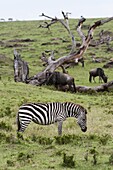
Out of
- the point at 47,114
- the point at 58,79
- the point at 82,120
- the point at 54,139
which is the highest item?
the point at 58,79

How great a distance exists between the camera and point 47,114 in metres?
13.9

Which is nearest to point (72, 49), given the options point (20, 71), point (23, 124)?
point (20, 71)

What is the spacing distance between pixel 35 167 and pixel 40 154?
128cm

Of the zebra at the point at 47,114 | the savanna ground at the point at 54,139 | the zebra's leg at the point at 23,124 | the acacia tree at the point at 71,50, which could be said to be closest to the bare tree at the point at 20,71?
the acacia tree at the point at 71,50

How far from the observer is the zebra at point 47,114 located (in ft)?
44.8

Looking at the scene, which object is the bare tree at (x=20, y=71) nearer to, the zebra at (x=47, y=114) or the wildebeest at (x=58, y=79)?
the wildebeest at (x=58, y=79)

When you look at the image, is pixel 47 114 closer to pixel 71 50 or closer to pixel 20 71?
pixel 71 50

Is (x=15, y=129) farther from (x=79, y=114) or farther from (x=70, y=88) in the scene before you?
(x=70, y=88)

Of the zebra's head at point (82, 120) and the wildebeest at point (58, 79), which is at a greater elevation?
the wildebeest at point (58, 79)

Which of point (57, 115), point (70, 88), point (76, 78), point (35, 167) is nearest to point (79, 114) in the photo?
point (57, 115)

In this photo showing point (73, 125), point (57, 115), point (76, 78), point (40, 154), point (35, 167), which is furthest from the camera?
point (76, 78)

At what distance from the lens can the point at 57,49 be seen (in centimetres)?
5978

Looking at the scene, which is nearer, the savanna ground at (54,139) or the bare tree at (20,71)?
the savanna ground at (54,139)

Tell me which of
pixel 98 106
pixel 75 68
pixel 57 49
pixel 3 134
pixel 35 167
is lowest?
pixel 35 167
